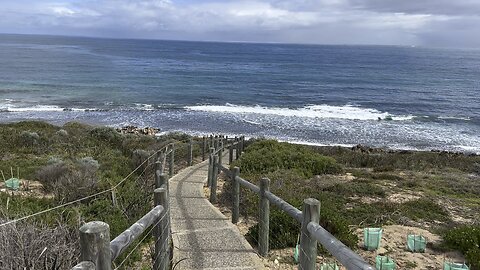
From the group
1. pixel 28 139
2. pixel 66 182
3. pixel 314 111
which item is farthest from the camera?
pixel 314 111

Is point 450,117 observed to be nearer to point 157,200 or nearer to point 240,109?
point 240,109

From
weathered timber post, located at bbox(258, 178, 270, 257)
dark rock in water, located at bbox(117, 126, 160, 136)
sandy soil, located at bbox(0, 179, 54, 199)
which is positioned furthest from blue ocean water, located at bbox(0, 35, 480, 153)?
weathered timber post, located at bbox(258, 178, 270, 257)

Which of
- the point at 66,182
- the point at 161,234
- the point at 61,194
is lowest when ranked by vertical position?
the point at 61,194

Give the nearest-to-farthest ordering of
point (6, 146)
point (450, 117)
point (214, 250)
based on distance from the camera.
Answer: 1. point (214, 250)
2. point (6, 146)
3. point (450, 117)

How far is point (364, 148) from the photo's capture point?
87.6 ft

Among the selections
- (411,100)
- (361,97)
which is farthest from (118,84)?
(411,100)

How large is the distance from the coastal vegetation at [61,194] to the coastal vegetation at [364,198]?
2125mm

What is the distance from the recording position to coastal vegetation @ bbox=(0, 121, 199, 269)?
147 inches

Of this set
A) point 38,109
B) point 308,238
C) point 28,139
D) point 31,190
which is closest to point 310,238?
point 308,238

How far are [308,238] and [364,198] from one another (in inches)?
300

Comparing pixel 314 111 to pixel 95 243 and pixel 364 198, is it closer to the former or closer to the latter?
pixel 364 198

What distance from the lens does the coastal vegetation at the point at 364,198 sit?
6.58 meters

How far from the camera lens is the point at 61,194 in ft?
25.2

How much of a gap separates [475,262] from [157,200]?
4.57 m
